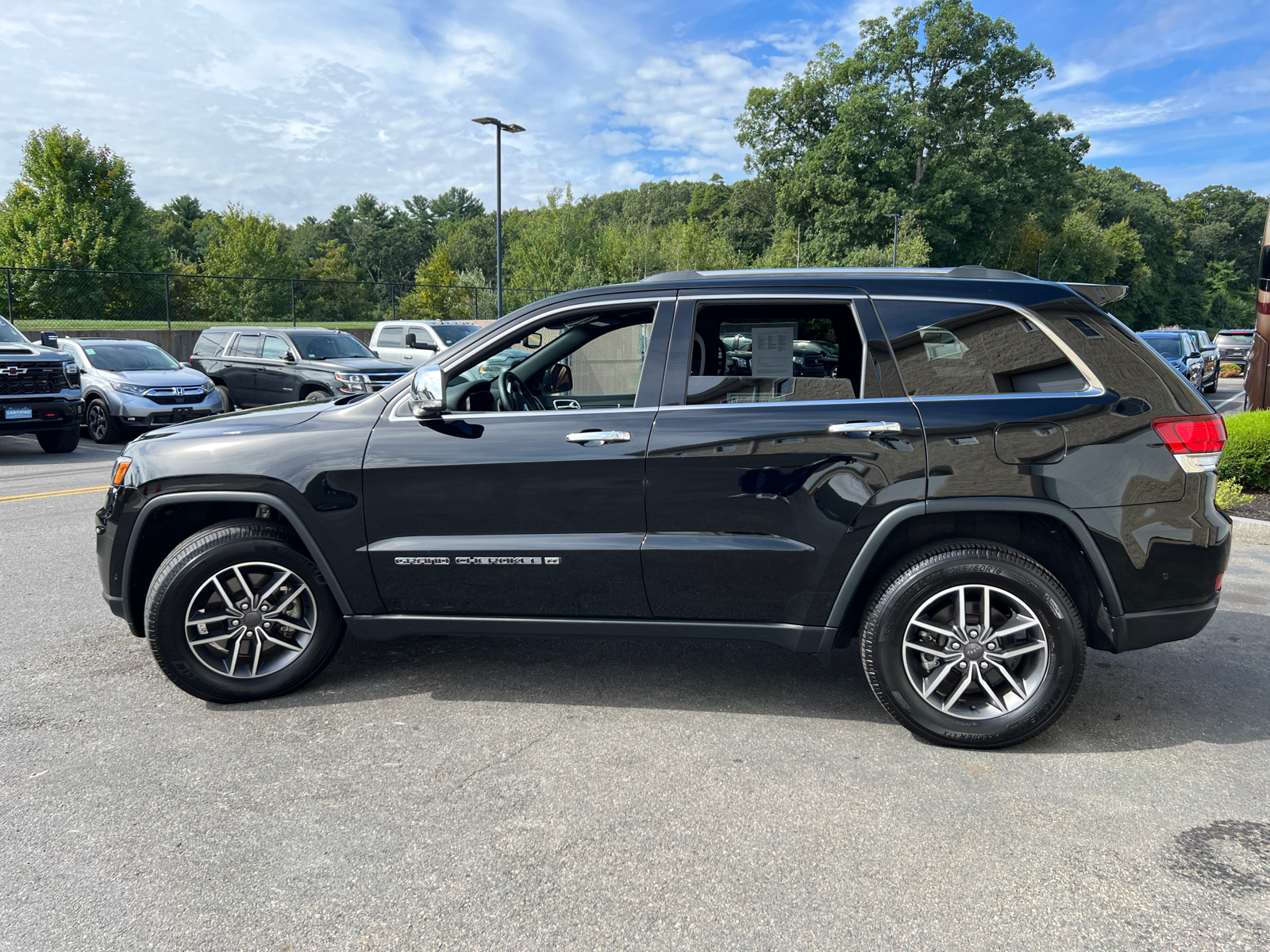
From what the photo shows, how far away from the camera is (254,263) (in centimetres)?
4681

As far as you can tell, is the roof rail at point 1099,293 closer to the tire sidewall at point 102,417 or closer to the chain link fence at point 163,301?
the tire sidewall at point 102,417

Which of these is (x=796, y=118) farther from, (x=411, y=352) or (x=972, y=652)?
(x=972, y=652)

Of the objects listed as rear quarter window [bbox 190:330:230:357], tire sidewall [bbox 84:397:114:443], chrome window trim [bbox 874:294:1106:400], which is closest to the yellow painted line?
tire sidewall [bbox 84:397:114:443]

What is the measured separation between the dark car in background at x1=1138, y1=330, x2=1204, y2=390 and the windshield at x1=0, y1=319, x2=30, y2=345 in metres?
20.1

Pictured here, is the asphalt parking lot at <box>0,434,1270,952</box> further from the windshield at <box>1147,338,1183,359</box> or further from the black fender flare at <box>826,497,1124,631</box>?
the windshield at <box>1147,338,1183,359</box>

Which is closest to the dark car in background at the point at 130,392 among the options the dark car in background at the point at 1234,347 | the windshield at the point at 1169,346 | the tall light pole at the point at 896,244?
the windshield at the point at 1169,346

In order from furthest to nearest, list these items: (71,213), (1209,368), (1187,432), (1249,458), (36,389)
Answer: (71,213) < (1209,368) < (36,389) < (1249,458) < (1187,432)

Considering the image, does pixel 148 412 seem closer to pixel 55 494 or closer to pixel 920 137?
pixel 55 494

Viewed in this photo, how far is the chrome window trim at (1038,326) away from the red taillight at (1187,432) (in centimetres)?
26

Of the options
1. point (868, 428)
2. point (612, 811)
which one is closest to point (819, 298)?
point (868, 428)

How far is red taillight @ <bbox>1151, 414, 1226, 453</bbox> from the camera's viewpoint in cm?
336

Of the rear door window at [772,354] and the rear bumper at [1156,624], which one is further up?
the rear door window at [772,354]

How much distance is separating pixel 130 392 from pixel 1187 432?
14.2 metres

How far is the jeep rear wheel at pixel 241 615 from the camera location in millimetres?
3803
